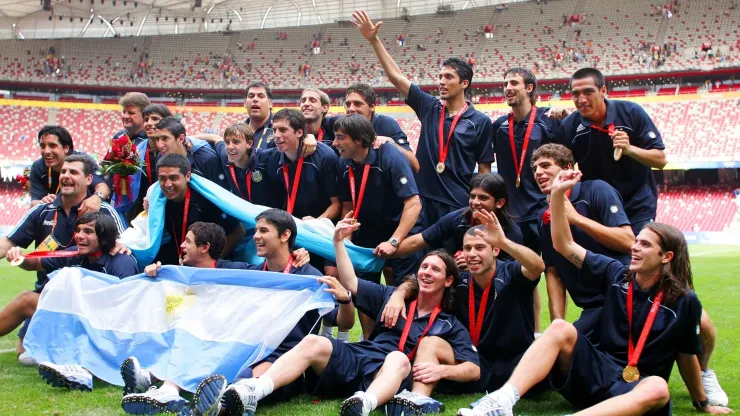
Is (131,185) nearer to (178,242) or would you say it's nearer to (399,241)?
(178,242)

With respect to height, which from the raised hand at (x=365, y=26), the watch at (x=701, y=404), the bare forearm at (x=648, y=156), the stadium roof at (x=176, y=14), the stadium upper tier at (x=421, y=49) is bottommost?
the watch at (x=701, y=404)

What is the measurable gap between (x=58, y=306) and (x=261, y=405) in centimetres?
211

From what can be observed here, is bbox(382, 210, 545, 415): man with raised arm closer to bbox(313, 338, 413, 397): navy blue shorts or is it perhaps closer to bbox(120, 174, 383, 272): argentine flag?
bbox(313, 338, 413, 397): navy blue shorts

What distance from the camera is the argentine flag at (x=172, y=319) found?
16.4 feet

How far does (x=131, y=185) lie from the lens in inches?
275

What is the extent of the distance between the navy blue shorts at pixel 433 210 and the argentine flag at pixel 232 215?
2.39 ft

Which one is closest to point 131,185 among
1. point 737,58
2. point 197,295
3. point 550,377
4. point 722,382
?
point 197,295

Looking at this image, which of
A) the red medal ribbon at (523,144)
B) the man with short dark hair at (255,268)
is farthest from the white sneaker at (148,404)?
the red medal ribbon at (523,144)

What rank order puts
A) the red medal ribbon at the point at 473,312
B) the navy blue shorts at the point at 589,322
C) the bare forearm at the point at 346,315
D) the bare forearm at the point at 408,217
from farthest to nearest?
the bare forearm at the point at 408,217, the bare forearm at the point at 346,315, the red medal ribbon at the point at 473,312, the navy blue shorts at the point at 589,322

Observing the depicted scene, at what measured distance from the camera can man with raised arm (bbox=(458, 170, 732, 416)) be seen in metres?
4.23

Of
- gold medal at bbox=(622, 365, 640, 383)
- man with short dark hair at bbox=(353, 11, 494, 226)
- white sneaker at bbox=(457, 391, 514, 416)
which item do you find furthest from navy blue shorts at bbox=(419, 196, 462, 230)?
white sneaker at bbox=(457, 391, 514, 416)

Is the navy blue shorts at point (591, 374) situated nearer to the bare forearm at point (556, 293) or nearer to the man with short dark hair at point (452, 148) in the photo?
the bare forearm at point (556, 293)

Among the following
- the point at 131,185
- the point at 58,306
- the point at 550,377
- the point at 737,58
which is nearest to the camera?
the point at 550,377

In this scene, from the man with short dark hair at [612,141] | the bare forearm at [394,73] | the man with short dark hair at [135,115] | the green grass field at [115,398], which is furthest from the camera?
the man with short dark hair at [135,115]
